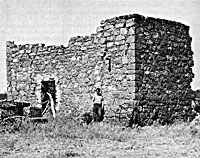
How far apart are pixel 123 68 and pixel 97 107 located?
150 cm

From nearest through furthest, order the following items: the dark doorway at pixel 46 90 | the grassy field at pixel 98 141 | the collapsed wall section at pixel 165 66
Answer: the grassy field at pixel 98 141 → the collapsed wall section at pixel 165 66 → the dark doorway at pixel 46 90

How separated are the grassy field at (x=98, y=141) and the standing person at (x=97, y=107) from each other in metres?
0.59

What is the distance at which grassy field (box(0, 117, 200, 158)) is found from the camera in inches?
314

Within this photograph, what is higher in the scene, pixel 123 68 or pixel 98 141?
pixel 123 68

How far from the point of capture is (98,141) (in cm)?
949

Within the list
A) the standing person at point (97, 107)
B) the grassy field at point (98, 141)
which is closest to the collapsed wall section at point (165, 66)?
the grassy field at point (98, 141)

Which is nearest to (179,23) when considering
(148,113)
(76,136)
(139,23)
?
(139,23)

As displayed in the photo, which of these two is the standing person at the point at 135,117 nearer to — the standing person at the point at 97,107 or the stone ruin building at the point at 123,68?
the stone ruin building at the point at 123,68

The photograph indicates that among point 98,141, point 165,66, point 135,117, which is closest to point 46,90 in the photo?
point 135,117

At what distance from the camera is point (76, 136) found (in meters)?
9.88

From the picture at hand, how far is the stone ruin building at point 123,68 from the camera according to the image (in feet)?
38.9

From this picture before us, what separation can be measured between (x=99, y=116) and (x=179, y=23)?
12.6 ft

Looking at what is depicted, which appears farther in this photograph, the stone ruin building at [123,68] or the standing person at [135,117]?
the stone ruin building at [123,68]

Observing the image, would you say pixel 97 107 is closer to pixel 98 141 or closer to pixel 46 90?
pixel 98 141
